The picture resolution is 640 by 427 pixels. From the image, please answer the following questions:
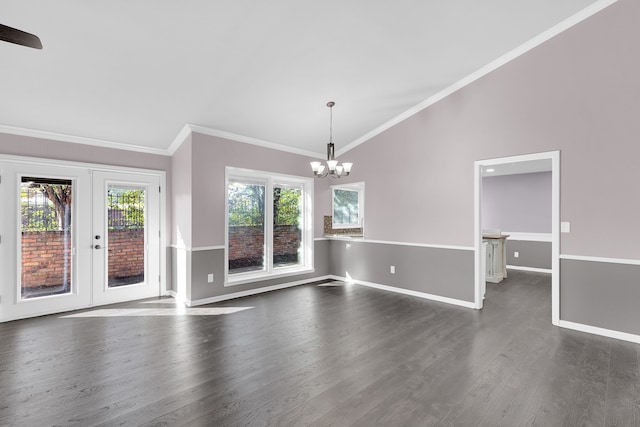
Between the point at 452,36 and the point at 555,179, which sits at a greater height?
the point at 452,36

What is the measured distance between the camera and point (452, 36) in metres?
3.59

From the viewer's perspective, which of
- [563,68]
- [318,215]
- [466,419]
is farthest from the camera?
[318,215]

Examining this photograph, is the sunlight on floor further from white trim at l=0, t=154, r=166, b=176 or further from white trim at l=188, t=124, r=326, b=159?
white trim at l=188, t=124, r=326, b=159

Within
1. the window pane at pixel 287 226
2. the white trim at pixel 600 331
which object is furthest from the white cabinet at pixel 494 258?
the window pane at pixel 287 226

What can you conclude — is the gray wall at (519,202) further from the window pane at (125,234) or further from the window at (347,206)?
the window pane at (125,234)

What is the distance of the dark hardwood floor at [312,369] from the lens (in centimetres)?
211

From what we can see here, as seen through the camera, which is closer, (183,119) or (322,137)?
(183,119)

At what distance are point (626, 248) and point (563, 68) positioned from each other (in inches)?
87.4

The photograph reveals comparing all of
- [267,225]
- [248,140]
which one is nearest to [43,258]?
[267,225]

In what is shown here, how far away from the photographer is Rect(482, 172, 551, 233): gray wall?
24.6 feet

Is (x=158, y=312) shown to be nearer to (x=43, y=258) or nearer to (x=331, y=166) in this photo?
(x=43, y=258)

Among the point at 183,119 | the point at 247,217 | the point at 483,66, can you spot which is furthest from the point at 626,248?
the point at 183,119

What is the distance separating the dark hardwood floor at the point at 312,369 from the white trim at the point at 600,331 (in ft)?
0.46

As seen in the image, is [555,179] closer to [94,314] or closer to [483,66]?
[483,66]
